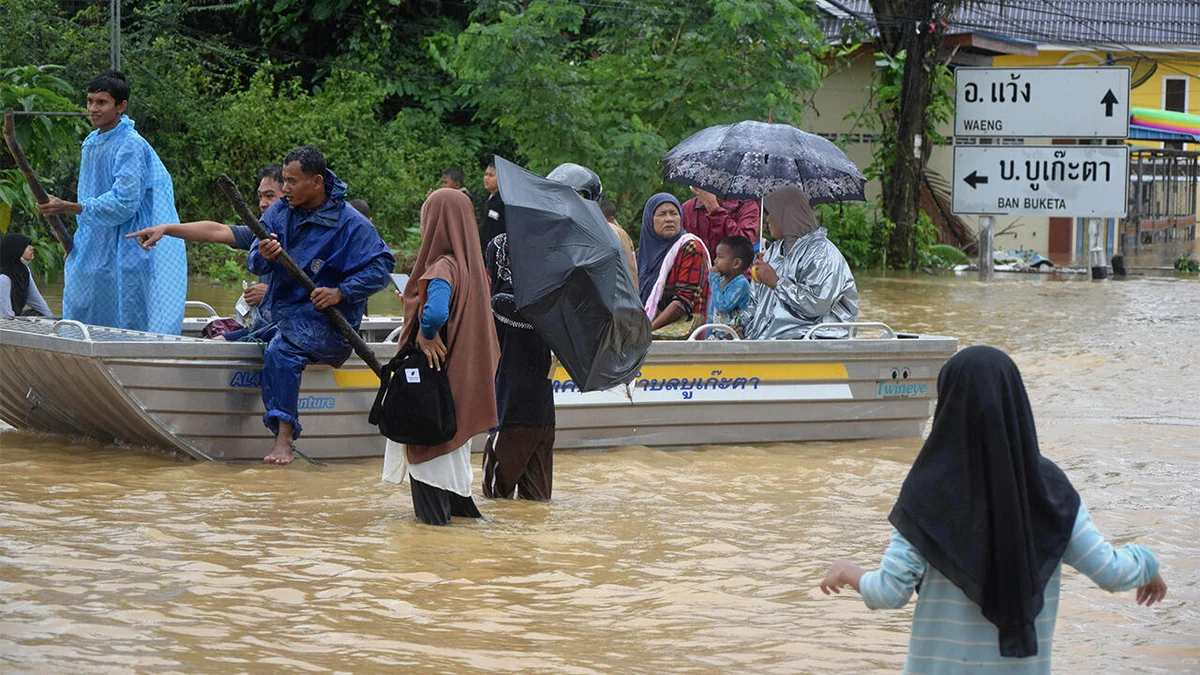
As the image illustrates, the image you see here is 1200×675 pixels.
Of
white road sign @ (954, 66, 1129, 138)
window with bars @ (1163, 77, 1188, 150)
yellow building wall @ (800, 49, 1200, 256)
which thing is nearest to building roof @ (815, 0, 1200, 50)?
yellow building wall @ (800, 49, 1200, 256)

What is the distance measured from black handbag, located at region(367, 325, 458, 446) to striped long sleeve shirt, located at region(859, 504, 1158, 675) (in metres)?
3.57

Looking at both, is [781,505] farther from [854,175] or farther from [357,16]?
[357,16]

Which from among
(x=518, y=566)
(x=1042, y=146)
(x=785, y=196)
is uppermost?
(x=1042, y=146)

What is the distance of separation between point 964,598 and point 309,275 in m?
5.44

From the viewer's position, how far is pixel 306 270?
28.0 ft

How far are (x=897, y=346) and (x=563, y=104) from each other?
1208cm

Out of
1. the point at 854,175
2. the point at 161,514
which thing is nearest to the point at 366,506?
the point at 161,514

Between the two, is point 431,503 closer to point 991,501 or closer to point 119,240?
point 119,240

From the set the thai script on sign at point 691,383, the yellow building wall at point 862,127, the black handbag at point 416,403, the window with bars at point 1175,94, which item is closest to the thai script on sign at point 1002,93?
the yellow building wall at point 862,127

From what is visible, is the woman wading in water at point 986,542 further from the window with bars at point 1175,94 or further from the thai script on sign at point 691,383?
the window with bars at point 1175,94

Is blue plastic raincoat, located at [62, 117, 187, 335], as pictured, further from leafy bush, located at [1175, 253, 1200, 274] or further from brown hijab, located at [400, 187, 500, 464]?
leafy bush, located at [1175, 253, 1200, 274]

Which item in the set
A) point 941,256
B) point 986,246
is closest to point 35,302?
point 986,246

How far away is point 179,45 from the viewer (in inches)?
990

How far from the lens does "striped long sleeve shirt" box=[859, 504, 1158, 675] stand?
12.4 feet
